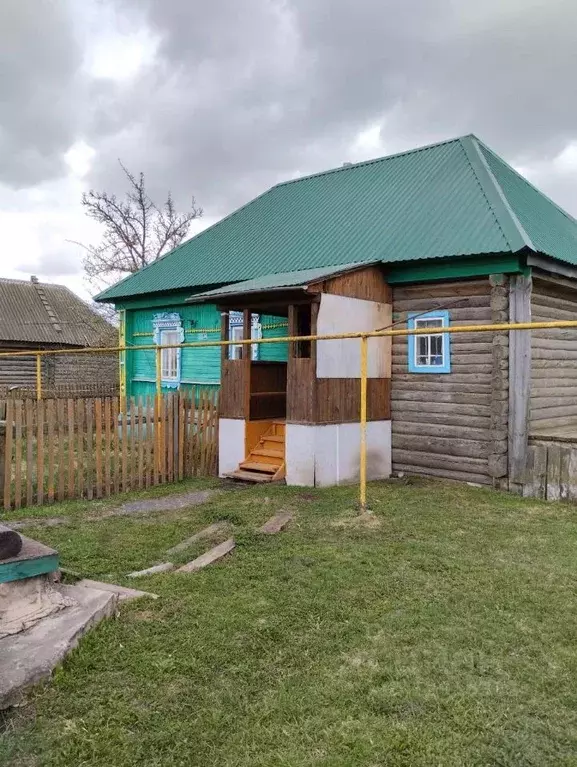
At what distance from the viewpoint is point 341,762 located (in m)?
2.65

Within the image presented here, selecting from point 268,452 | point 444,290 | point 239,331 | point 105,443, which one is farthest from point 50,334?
point 444,290

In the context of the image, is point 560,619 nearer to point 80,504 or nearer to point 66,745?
point 66,745

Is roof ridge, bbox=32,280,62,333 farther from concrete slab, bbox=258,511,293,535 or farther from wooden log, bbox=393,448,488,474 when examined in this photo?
concrete slab, bbox=258,511,293,535

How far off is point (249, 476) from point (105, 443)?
89.7 inches

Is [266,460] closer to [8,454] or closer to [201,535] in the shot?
[201,535]

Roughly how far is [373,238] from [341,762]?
9.52 meters

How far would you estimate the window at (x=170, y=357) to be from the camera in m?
14.8

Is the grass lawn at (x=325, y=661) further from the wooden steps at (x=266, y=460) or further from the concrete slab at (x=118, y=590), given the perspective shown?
the wooden steps at (x=266, y=460)

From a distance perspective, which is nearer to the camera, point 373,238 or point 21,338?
point 373,238

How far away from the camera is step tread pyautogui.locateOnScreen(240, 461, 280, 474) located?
9523mm

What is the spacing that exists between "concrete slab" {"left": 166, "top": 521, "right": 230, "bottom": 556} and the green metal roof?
5.33 metres

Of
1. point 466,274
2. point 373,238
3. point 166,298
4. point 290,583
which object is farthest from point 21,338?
point 290,583

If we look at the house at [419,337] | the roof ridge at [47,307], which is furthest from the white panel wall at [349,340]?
the roof ridge at [47,307]

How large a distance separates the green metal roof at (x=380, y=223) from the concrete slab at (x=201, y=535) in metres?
5.33
